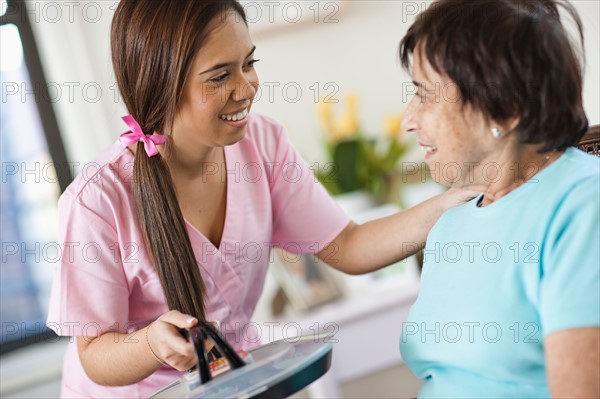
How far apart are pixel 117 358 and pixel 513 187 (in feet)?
2.27

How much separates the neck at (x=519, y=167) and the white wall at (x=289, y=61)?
54.5 inches

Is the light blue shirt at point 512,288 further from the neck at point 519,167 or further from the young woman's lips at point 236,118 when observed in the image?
the young woman's lips at point 236,118

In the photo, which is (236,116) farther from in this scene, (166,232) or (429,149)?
(429,149)

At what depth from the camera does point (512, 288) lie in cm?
105

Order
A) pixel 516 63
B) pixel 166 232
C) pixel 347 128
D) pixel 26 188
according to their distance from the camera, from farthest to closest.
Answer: pixel 26 188 < pixel 347 128 < pixel 166 232 < pixel 516 63

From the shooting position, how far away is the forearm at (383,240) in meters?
1.40

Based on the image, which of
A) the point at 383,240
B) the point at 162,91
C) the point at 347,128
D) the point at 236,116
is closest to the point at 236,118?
the point at 236,116

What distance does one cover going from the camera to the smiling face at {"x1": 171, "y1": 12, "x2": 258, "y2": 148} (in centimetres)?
133

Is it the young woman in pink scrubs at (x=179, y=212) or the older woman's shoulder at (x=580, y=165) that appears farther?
the young woman in pink scrubs at (x=179, y=212)

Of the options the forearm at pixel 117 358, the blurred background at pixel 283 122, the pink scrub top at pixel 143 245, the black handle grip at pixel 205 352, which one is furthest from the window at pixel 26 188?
the black handle grip at pixel 205 352

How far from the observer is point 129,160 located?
4.80ft

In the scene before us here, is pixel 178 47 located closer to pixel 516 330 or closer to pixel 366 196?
pixel 516 330

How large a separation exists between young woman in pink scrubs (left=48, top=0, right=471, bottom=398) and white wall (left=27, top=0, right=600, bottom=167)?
858mm

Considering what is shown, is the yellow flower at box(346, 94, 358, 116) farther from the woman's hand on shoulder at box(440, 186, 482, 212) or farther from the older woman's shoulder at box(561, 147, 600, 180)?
the older woman's shoulder at box(561, 147, 600, 180)
